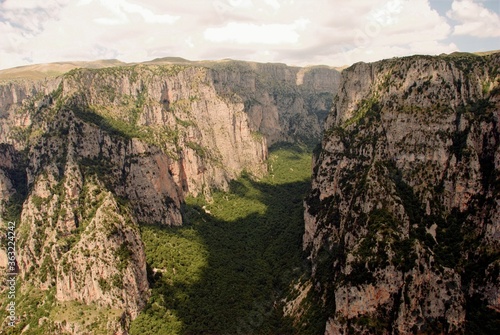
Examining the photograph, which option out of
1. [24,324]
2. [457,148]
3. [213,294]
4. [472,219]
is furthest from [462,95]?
[24,324]
